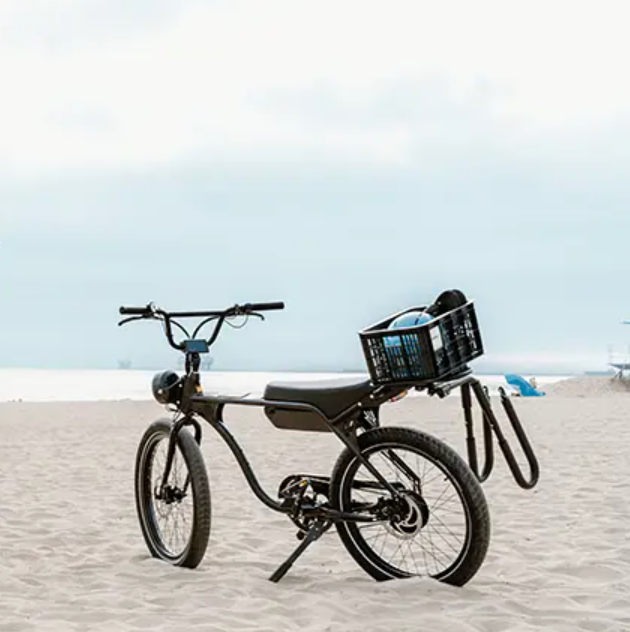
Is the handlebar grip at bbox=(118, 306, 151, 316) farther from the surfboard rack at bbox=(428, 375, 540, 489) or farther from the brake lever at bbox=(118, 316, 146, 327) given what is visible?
the surfboard rack at bbox=(428, 375, 540, 489)

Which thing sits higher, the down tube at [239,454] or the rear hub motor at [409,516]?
the down tube at [239,454]

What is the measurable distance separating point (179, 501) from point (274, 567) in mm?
578

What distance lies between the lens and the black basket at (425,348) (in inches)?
145

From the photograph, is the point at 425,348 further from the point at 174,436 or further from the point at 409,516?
the point at 174,436

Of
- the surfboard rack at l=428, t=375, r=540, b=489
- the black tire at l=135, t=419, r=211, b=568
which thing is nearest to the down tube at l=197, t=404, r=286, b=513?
the black tire at l=135, t=419, r=211, b=568

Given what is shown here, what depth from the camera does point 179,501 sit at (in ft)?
15.2

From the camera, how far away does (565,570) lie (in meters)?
4.48

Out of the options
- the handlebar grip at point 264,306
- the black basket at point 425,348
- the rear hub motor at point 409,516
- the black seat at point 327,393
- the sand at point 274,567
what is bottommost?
the sand at point 274,567

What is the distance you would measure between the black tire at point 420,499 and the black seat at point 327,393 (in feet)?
0.55

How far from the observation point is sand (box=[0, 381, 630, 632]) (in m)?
3.62

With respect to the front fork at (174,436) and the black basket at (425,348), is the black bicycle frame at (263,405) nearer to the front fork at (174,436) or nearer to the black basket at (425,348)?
the front fork at (174,436)

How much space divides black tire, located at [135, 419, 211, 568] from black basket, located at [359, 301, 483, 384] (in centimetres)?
102

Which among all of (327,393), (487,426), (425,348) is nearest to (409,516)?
(487,426)

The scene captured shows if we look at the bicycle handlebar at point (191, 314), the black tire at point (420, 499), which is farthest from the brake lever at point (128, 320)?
the black tire at point (420, 499)
